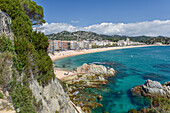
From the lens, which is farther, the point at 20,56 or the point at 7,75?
the point at 20,56

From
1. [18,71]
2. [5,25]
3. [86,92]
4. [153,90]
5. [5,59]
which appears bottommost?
[86,92]

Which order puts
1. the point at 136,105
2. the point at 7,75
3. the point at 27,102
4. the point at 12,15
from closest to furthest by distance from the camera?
1. the point at 7,75
2. the point at 27,102
3. the point at 12,15
4. the point at 136,105

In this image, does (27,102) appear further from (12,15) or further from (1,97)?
(12,15)

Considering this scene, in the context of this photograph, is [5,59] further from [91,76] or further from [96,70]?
[96,70]

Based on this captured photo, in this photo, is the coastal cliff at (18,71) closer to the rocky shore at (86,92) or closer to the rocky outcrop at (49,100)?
the rocky outcrop at (49,100)

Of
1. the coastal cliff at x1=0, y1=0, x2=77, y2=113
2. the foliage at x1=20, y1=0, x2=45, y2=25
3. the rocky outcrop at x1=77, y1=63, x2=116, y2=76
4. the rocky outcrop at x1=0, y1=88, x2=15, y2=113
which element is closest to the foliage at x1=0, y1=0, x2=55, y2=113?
Answer: the coastal cliff at x1=0, y1=0, x2=77, y2=113

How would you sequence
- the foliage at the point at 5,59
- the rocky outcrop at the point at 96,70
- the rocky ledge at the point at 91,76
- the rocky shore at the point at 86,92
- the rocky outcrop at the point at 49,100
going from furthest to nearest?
the rocky outcrop at the point at 96,70 → the rocky ledge at the point at 91,76 → the rocky shore at the point at 86,92 → the rocky outcrop at the point at 49,100 → the foliage at the point at 5,59

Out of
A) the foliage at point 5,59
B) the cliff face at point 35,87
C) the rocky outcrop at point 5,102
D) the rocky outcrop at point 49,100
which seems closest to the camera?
the rocky outcrop at point 5,102

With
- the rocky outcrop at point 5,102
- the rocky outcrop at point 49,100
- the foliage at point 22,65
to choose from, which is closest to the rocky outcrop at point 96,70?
the rocky outcrop at point 49,100

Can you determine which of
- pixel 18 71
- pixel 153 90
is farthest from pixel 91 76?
pixel 18 71

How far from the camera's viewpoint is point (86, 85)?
26.8 metres

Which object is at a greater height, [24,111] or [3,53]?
[3,53]

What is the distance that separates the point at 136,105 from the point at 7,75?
68.8 feet

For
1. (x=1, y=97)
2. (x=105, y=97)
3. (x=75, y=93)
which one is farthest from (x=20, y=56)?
(x=105, y=97)
